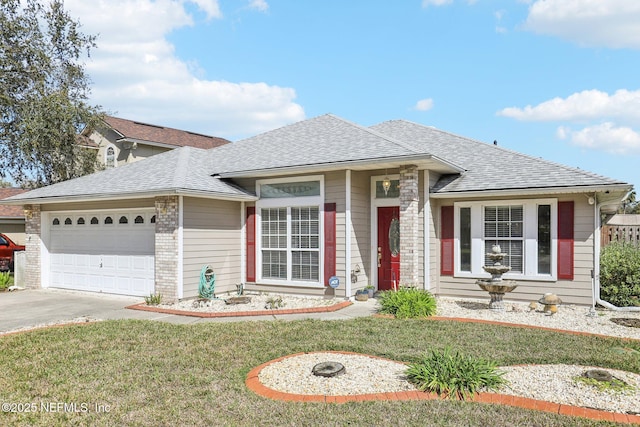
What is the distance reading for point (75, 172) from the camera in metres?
19.3

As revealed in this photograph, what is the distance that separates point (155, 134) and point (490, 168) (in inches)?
719

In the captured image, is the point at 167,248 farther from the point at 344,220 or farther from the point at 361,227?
the point at 361,227

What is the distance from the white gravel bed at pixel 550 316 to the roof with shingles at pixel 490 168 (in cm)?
261

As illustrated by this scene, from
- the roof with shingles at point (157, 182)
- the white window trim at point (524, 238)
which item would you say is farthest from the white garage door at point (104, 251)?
the white window trim at point (524, 238)

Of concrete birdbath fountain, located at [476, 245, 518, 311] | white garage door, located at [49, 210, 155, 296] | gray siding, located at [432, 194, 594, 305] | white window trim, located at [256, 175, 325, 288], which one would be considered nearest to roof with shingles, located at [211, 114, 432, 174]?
white window trim, located at [256, 175, 325, 288]

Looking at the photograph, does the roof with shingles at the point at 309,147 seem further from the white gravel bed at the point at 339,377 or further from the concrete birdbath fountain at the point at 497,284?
the white gravel bed at the point at 339,377

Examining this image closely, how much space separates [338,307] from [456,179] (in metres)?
4.44

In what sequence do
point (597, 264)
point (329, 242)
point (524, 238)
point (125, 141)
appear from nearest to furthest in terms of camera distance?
point (597, 264)
point (524, 238)
point (329, 242)
point (125, 141)

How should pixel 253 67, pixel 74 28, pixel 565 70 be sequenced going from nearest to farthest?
pixel 565 70, pixel 253 67, pixel 74 28

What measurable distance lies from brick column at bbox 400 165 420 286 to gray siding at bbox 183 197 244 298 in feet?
14.7

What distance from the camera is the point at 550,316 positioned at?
29.7ft

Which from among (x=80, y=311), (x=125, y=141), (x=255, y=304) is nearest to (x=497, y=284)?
(x=255, y=304)

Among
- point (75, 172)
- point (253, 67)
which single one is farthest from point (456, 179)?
point (75, 172)

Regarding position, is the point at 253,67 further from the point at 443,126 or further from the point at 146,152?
the point at 146,152
